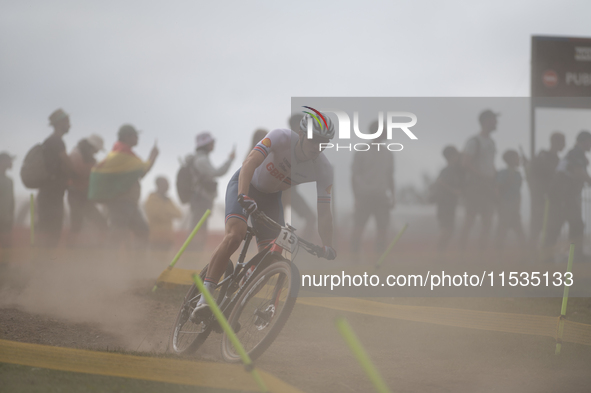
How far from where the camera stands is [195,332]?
483cm

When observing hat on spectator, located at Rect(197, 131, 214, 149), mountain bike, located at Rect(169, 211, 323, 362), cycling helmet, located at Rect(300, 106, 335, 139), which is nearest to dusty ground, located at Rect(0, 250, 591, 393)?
mountain bike, located at Rect(169, 211, 323, 362)

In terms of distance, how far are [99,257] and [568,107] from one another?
10136mm

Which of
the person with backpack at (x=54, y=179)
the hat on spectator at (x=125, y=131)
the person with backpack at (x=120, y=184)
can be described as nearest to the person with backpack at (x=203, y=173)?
the person with backpack at (x=120, y=184)

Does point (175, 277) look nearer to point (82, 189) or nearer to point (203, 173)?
point (203, 173)

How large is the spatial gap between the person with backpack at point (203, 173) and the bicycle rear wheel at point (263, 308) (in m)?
4.46

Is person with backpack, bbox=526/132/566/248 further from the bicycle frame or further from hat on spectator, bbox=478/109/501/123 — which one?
the bicycle frame

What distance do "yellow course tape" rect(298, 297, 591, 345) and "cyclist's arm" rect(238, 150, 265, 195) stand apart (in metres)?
2.79

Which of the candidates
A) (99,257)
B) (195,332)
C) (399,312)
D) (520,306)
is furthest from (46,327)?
(520,306)

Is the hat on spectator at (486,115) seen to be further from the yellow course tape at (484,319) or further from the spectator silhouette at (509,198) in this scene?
the yellow course tape at (484,319)

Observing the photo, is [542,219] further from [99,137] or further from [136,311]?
[99,137]

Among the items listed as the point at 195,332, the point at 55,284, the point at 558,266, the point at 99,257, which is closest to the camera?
the point at 195,332

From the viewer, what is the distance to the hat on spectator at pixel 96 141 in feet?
27.8

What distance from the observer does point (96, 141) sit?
8492mm

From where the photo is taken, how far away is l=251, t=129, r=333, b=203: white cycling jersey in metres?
4.59
